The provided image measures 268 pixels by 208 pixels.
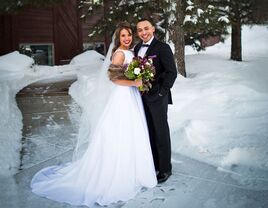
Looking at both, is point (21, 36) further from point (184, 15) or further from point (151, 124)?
point (151, 124)

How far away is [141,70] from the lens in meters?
4.30

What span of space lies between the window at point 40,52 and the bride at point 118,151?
16179 millimetres

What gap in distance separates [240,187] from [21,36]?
Result: 680 inches

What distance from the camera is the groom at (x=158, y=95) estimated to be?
15.0 feet

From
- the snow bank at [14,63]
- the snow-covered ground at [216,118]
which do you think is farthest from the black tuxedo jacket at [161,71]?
the snow bank at [14,63]

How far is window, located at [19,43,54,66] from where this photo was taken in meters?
19.8

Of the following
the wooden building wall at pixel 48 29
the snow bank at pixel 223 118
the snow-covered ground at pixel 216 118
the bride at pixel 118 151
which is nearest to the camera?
the bride at pixel 118 151

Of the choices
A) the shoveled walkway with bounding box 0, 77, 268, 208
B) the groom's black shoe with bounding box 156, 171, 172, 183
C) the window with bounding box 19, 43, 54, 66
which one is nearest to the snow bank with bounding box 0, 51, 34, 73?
the window with bounding box 19, 43, 54, 66

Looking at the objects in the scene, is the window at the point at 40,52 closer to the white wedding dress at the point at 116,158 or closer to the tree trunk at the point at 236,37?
the tree trunk at the point at 236,37

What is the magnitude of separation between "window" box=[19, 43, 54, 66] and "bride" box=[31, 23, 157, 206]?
1618 cm

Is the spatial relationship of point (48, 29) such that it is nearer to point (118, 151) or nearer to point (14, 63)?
point (14, 63)

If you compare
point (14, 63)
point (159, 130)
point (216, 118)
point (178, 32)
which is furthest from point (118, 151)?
point (14, 63)

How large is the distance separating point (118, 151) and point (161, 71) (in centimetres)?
116

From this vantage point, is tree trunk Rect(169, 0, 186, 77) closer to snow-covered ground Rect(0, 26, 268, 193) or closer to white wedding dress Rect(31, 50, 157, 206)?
snow-covered ground Rect(0, 26, 268, 193)
